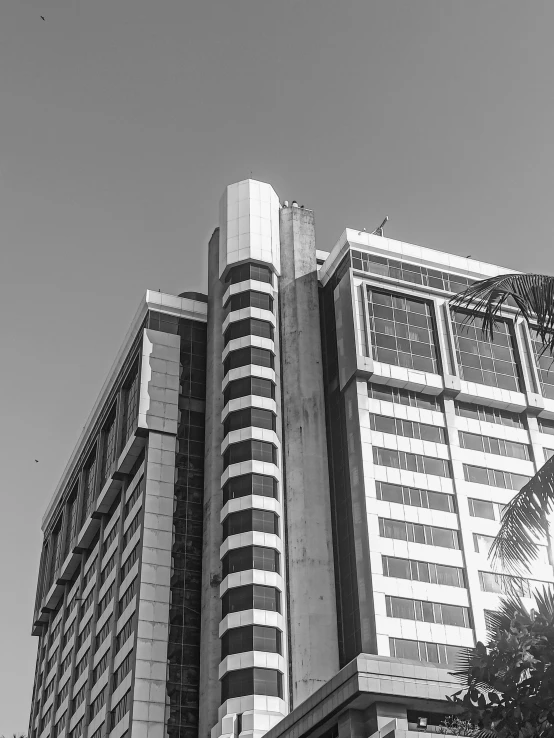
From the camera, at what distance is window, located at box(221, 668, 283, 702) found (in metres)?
78.6

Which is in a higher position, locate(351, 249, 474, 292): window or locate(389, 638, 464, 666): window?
locate(351, 249, 474, 292): window

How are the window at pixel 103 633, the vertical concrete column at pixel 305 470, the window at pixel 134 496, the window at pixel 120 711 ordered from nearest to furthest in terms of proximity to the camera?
1. the vertical concrete column at pixel 305 470
2. the window at pixel 120 711
3. the window at pixel 134 496
4. the window at pixel 103 633

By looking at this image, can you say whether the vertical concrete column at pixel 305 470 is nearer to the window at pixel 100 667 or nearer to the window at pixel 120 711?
the window at pixel 120 711

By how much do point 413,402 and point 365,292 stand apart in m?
10.9

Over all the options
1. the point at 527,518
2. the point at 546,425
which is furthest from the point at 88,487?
the point at 527,518

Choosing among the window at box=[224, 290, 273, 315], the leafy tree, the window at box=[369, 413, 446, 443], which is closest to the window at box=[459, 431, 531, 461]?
the window at box=[369, 413, 446, 443]

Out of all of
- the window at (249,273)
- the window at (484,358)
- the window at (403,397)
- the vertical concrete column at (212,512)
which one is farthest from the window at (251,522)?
the window at (249,273)

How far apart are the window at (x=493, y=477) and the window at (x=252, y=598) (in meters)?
20.1

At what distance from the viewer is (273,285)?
326 feet

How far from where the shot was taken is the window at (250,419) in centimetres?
9131

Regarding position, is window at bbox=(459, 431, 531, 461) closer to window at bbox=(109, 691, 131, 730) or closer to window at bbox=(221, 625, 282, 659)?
window at bbox=(221, 625, 282, 659)

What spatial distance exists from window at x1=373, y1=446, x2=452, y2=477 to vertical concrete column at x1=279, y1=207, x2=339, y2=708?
5.70 meters

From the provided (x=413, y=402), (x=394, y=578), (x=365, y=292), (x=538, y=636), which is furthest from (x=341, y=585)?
(x=538, y=636)

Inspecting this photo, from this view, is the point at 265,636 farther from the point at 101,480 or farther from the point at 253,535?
the point at 101,480
